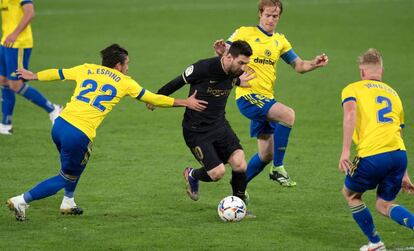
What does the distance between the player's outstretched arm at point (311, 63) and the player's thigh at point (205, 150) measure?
2.09m

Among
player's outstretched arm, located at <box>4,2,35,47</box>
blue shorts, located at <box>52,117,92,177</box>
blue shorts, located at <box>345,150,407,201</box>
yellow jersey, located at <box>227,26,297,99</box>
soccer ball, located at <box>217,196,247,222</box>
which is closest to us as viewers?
blue shorts, located at <box>345,150,407,201</box>

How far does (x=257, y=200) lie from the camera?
11969mm

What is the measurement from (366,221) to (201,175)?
2744 millimetres

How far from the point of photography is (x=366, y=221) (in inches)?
364

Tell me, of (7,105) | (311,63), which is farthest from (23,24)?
(311,63)

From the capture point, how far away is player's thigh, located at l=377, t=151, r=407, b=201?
9.15 meters

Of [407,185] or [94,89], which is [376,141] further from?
[94,89]

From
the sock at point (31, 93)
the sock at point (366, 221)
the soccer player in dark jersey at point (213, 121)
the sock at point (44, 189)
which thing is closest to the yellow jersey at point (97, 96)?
the soccer player in dark jersey at point (213, 121)

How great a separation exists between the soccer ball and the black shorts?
491mm

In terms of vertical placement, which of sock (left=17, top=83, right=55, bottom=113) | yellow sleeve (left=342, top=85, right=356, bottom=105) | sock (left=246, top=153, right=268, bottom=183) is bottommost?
sock (left=17, top=83, right=55, bottom=113)

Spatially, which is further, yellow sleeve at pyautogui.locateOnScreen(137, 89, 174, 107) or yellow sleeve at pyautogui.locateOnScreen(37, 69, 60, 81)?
yellow sleeve at pyautogui.locateOnScreen(37, 69, 60, 81)

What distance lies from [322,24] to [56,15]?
8.40m

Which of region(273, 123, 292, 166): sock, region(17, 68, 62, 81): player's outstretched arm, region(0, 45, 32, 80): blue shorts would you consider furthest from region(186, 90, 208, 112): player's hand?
region(0, 45, 32, 80): blue shorts

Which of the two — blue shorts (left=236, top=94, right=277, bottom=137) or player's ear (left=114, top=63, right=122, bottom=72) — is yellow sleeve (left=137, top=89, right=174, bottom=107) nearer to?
player's ear (left=114, top=63, right=122, bottom=72)
